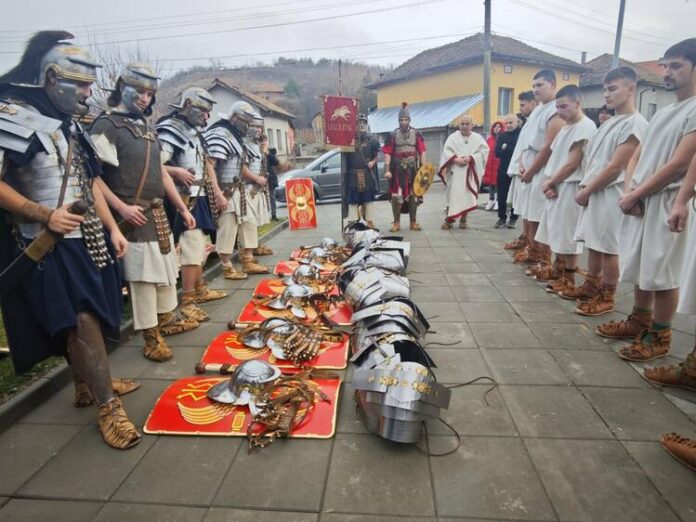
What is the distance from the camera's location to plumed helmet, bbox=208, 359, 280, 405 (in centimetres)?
263

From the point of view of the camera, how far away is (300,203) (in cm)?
798

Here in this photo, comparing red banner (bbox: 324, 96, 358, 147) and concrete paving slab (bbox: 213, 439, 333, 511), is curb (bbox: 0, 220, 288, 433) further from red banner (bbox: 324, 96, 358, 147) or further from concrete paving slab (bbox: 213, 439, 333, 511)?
red banner (bbox: 324, 96, 358, 147)

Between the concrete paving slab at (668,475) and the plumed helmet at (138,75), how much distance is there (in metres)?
3.54

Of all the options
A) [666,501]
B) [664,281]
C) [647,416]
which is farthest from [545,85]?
[666,501]

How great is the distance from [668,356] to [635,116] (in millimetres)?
1851

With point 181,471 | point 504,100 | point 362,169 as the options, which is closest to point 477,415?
point 181,471

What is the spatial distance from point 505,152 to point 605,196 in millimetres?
4341

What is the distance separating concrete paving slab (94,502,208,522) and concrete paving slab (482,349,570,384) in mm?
1960

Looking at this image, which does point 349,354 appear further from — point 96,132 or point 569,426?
point 96,132

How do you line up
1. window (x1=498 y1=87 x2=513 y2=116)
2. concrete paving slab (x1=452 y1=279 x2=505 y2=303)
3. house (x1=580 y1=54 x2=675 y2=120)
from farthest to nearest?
house (x1=580 y1=54 x2=675 y2=120), window (x1=498 y1=87 x2=513 y2=116), concrete paving slab (x1=452 y1=279 x2=505 y2=303)

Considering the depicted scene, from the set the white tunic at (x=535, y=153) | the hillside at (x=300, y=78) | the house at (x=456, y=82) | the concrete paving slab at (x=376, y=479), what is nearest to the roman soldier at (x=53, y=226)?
the concrete paving slab at (x=376, y=479)

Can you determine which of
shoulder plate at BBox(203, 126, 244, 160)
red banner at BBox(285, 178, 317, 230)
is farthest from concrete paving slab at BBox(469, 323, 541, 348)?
red banner at BBox(285, 178, 317, 230)

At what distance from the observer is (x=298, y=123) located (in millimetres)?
57438

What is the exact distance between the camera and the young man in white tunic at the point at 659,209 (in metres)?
2.71
